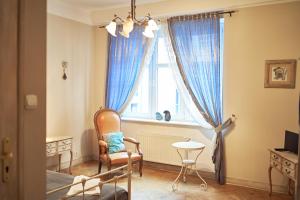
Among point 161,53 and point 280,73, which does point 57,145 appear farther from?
point 280,73

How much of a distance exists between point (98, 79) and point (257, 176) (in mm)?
3277

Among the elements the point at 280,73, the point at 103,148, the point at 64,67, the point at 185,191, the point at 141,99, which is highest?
the point at 64,67

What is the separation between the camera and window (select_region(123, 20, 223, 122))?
479 cm

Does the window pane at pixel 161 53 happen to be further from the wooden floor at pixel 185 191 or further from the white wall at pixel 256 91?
the wooden floor at pixel 185 191

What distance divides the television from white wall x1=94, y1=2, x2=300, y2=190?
1.01 feet

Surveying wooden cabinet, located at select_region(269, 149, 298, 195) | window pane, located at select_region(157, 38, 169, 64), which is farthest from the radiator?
wooden cabinet, located at select_region(269, 149, 298, 195)

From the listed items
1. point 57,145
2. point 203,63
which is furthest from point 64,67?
point 203,63

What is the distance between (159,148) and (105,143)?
95 cm

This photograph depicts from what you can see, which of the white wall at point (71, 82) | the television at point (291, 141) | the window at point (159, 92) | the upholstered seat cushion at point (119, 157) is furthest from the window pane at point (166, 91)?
the television at point (291, 141)

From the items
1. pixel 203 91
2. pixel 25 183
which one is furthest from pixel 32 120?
pixel 203 91

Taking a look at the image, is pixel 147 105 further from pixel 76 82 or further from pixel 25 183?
pixel 25 183

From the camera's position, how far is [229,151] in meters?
4.18

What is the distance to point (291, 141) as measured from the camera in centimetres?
344

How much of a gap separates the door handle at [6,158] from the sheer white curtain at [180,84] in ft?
11.4
